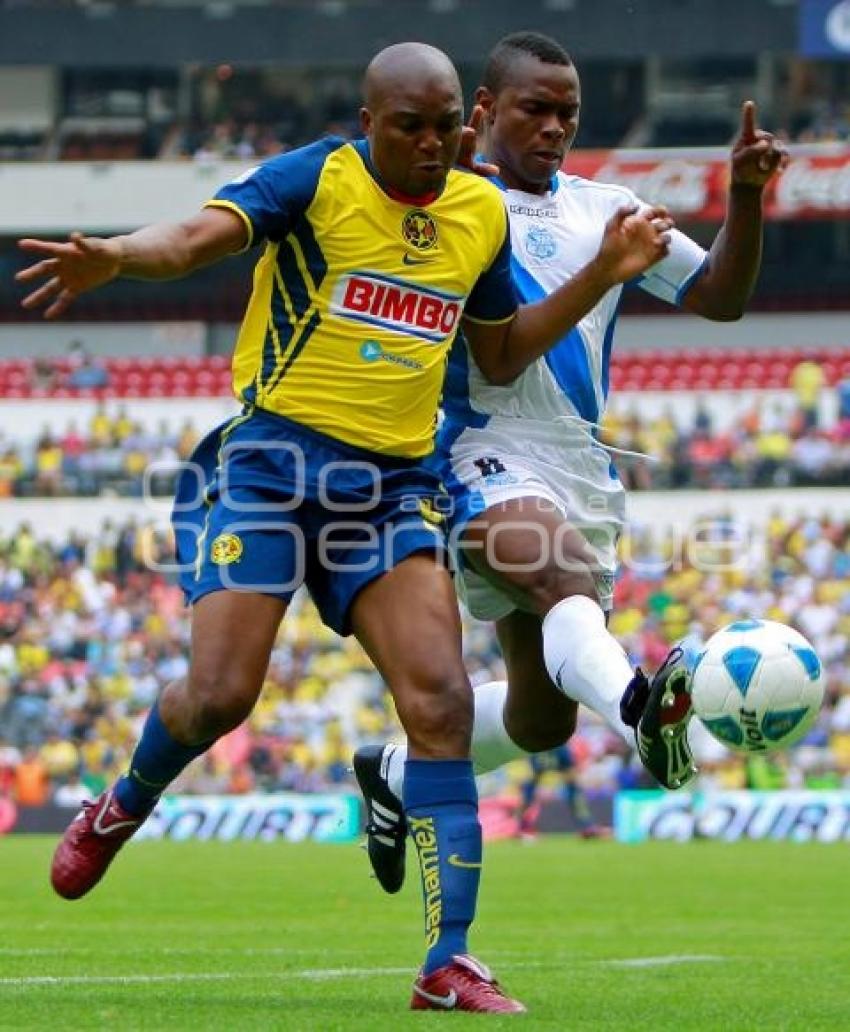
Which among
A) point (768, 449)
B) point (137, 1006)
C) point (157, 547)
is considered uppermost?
point (137, 1006)

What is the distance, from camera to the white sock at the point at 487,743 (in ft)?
25.6

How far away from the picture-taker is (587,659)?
6434 millimetres

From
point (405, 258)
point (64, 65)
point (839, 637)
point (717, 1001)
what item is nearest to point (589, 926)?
point (717, 1001)

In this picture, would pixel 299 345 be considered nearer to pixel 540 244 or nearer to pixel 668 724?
pixel 540 244

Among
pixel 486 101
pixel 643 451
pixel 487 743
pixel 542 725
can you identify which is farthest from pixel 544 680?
pixel 643 451

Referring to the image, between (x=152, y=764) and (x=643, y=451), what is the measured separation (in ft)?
75.2

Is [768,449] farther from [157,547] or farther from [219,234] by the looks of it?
[219,234]

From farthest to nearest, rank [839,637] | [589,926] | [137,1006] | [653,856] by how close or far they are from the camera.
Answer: [839,637] < [653,856] < [589,926] < [137,1006]

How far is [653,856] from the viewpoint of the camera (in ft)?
59.4

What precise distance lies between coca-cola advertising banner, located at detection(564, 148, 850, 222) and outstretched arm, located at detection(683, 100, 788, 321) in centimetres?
2735

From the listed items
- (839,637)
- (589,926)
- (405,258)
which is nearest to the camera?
(405,258)

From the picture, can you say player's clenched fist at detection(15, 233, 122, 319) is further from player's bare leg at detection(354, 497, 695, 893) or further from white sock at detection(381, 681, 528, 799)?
white sock at detection(381, 681, 528, 799)

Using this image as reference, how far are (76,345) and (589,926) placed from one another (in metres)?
27.5

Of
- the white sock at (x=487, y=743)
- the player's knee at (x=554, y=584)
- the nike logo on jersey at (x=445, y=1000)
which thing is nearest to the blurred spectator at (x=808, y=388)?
the white sock at (x=487, y=743)
